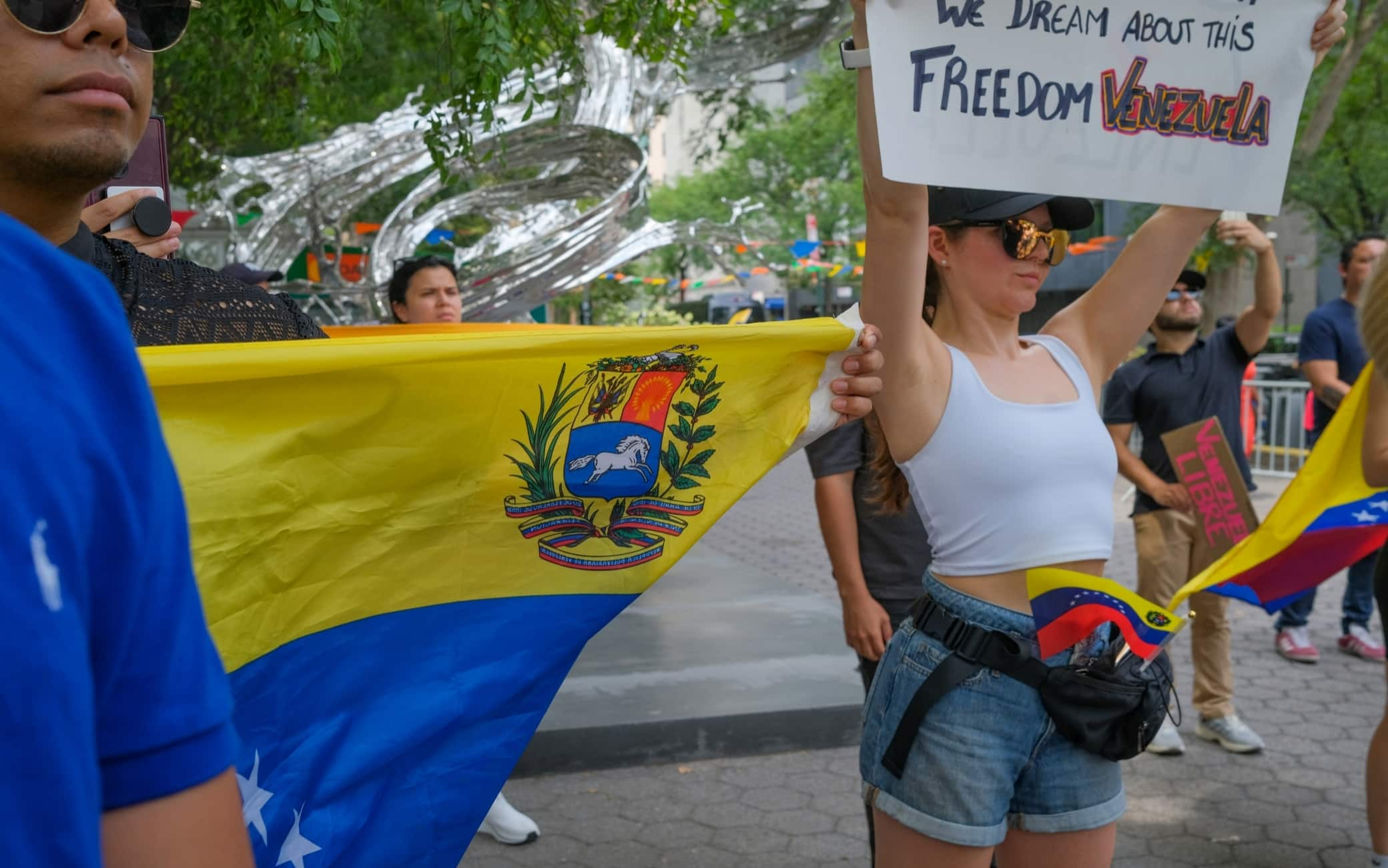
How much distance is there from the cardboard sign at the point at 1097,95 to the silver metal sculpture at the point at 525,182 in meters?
6.91

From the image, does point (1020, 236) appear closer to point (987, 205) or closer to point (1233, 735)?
point (987, 205)

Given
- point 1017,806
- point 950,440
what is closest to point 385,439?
point 950,440

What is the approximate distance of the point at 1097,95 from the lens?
7.80 ft

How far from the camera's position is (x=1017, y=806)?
2.39 metres

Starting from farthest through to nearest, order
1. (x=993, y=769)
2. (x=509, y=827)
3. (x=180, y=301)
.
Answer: (x=509, y=827) → (x=993, y=769) → (x=180, y=301)

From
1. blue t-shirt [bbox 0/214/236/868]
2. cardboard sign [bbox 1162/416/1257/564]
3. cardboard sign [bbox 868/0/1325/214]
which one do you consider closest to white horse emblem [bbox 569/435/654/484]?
cardboard sign [bbox 868/0/1325/214]

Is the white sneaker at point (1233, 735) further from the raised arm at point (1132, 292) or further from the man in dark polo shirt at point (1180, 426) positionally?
the raised arm at point (1132, 292)

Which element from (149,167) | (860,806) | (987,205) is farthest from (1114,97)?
(860,806)

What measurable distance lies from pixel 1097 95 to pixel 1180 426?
3757mm

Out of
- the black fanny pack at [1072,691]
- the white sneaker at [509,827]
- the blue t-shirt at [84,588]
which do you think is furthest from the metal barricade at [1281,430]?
the blue t-shirt at [84,588]

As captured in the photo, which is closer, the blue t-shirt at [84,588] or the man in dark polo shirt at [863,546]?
the blue t-shirt at [84,588]

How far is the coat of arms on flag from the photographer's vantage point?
6.70 feet

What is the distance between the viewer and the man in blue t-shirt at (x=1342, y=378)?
6.42 meters

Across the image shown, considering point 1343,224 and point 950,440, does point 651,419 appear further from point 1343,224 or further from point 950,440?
point 1343,224
